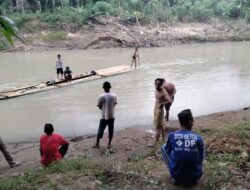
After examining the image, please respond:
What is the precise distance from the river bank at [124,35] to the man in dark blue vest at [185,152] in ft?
94.4

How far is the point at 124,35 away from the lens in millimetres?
34000

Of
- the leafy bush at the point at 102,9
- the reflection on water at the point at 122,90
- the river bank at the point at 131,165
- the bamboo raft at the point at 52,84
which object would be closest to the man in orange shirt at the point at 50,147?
the river bank at the point at 131,165

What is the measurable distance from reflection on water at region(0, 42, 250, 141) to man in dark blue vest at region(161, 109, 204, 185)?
5.87 m

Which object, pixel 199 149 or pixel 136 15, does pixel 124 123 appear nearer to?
pixel 199 149

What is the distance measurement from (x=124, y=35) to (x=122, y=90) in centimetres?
1997

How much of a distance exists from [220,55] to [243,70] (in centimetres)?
709

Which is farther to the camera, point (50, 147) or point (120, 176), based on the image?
point (50, 147)

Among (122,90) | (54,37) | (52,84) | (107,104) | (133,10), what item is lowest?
(122,90)

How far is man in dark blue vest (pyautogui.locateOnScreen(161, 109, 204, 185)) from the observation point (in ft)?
12.7

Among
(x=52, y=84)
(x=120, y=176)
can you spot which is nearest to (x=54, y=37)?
(x=52, y=84)

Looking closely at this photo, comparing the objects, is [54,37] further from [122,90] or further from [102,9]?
[122,90]

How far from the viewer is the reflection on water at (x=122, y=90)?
10594 millimetres

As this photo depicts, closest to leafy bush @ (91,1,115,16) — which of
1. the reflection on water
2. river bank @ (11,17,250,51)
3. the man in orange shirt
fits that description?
river bank @ (11,17,250,51)

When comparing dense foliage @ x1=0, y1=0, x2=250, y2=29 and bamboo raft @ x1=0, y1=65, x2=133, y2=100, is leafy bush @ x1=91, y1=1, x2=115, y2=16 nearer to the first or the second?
dense foliage @ x1=0, y1=0, x2=250, y2=29
